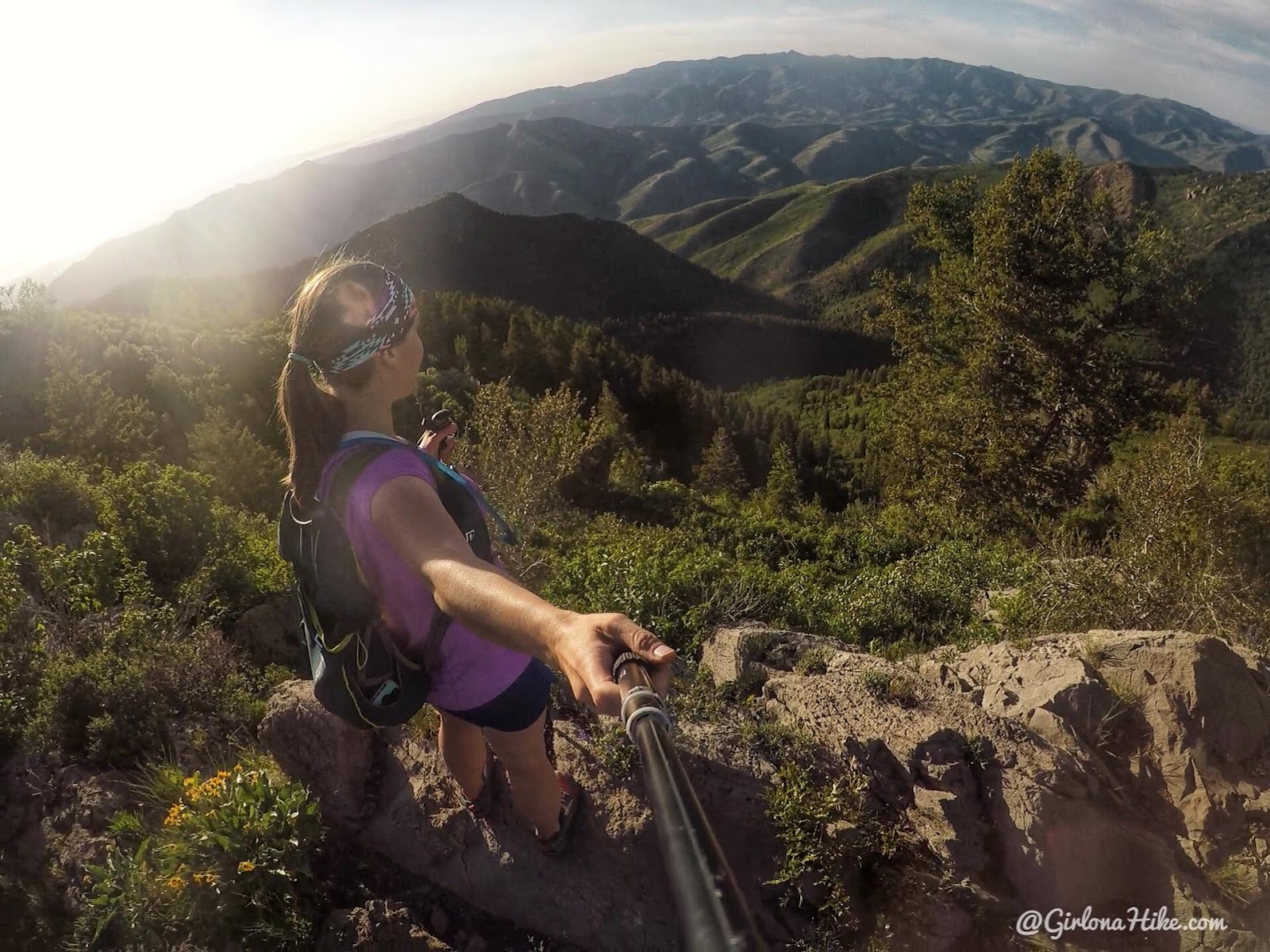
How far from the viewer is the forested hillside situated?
324 centimetres

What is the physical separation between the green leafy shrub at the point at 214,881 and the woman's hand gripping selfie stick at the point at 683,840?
2.93 m

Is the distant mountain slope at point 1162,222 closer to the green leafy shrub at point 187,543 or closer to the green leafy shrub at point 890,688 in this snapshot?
the green leafy shrub at point 187,543

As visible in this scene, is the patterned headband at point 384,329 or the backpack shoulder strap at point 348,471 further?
the patterned headband at point 384,329

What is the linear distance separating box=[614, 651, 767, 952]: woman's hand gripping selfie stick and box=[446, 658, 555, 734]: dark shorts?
1.36 metres

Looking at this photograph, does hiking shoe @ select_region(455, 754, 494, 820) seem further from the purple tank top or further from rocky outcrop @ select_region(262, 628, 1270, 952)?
the purple tank top

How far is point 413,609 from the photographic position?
1945mm

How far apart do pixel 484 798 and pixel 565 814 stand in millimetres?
427

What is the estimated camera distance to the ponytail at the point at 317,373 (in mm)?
1913

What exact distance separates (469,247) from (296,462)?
5105 inches

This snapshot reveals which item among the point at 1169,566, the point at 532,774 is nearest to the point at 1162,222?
the point at 1169,566

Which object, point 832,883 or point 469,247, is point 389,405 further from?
point 469,247

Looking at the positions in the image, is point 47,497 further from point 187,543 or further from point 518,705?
point 518,705

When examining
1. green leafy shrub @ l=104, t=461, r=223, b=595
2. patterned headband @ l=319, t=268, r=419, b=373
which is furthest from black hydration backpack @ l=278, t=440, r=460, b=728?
green leafy shrub @ l=104, t=461, r=223, b=595

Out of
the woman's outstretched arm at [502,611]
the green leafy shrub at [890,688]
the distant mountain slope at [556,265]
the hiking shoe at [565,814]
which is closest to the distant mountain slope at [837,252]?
the distant mountain slope at [556,265]
